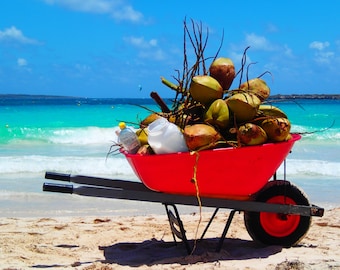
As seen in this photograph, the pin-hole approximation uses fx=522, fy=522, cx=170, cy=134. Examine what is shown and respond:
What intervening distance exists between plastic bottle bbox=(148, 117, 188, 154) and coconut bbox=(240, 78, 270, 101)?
54cm

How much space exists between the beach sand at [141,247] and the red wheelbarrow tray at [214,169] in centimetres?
42

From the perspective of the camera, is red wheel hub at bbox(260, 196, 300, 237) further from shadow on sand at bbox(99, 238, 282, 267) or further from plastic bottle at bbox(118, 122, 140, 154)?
plastic bottle at bbox(118, 122, 140, 154)

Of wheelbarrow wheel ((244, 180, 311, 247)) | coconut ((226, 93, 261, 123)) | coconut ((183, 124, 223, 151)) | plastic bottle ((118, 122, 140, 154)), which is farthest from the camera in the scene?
wheelbarrow wheel ((244, 180, 311, 247))

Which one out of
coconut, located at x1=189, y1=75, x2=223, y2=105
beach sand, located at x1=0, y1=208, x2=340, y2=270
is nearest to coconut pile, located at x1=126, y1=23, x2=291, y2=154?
coconut, located at x1=189, y1=75, x2=223, y2=105

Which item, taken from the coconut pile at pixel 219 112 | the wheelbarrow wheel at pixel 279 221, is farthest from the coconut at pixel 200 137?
the wheelbarrow wheel at pixel 279 221

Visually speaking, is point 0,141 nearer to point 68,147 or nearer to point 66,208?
point 68,147

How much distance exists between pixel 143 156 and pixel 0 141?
12.9 metres

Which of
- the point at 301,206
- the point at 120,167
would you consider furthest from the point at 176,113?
the point at 120,167

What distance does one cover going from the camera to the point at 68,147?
13.6m

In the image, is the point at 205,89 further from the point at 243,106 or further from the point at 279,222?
the point at 279,222

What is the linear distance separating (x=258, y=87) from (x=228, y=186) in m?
0.62

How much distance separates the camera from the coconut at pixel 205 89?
2.96 meters

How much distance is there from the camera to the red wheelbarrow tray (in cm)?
286

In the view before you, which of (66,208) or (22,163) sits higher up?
(22,163)
